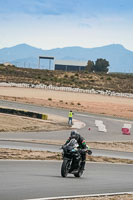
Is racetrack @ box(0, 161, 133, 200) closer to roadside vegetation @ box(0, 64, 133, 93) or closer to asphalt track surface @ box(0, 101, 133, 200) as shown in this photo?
asphalt track surface @ box(0, 101, 133, 200)

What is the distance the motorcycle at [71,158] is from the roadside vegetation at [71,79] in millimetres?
107717

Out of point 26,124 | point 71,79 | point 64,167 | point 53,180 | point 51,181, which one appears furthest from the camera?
point 71,79

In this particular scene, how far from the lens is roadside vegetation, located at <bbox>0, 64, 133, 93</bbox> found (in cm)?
12681

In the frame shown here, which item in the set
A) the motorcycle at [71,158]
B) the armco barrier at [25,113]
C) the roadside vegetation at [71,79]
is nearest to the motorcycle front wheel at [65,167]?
the motorcycle at [71,158]

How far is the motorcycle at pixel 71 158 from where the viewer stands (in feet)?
48.0

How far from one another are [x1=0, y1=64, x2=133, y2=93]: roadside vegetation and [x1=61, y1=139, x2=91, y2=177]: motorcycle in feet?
353

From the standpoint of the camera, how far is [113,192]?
542 inches

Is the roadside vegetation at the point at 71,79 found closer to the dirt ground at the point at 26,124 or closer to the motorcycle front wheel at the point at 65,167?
the dirt ground at the point at 26,124

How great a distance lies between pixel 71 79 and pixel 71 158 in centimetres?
12423

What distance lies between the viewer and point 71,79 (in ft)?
455

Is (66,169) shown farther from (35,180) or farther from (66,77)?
(66,77)

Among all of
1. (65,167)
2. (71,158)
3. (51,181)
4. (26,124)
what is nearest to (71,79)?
(26,124)

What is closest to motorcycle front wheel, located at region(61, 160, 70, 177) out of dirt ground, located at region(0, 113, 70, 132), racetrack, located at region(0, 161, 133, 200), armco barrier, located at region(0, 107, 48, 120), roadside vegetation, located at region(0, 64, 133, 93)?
racetrack, located at region(0, 161, 133, 200)

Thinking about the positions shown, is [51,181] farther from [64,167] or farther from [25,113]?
[25,113]
